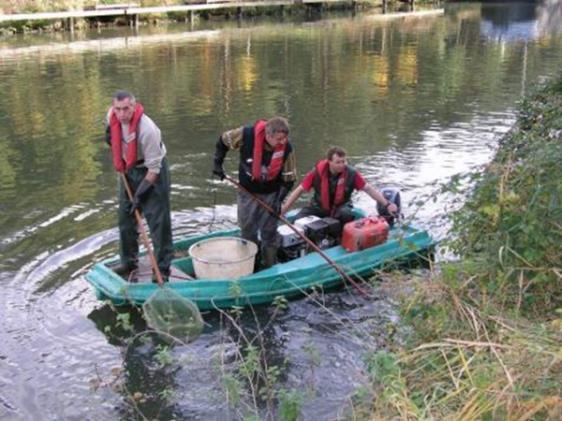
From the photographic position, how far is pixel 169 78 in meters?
22.2

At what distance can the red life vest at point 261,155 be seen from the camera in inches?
282

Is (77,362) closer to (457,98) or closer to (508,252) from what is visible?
(508,252)

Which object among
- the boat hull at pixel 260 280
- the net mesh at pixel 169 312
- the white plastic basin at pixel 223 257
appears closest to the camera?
the net mesh at pixel 169 312

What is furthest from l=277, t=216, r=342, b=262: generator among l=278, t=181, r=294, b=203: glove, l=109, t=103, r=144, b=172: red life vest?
l=109, t=103, r=144, b=172: red life vest

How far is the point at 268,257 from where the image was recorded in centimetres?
765

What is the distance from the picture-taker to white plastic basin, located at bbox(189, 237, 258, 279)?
716 cm

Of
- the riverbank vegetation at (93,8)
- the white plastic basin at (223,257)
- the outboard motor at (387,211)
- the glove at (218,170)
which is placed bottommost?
the white plastic basin at (223,257)

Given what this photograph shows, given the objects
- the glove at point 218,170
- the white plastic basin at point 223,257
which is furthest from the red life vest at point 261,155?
the white plastic basin at point 223,257

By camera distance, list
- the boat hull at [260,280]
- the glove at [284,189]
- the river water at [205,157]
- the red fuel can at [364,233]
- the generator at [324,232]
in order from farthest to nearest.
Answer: the generator at [324,232]
the red fuel can at [364,233]
the glove at [284,189]
the boat hull at [260,280]
the river water at [205,157]

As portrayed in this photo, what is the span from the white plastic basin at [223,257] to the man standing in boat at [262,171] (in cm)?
19

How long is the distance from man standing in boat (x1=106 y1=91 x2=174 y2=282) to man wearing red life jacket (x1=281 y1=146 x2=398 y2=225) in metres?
1.37

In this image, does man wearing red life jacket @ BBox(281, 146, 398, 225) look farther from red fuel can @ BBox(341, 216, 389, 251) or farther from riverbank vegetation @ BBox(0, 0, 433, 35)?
riverbank vegetation @ BBox(0, 0, 433, 35)

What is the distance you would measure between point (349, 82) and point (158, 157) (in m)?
15.9

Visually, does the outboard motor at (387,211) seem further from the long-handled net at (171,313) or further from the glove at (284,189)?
the long-handled net at (171,313)
